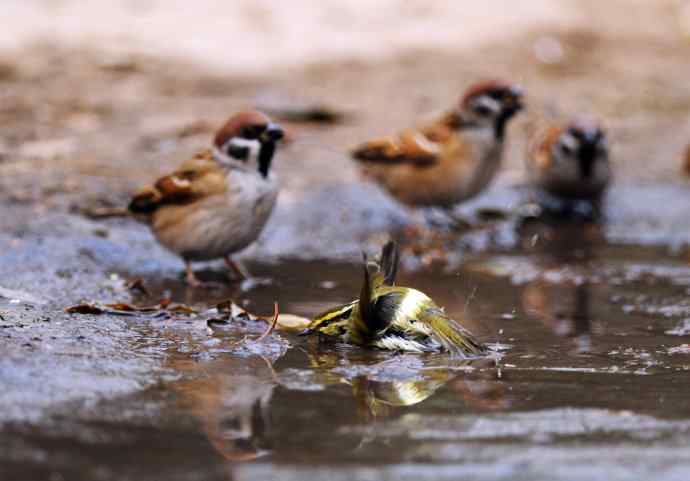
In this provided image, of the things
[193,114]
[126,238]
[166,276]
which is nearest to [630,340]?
[166,276]

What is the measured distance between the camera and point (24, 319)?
4.91 metres

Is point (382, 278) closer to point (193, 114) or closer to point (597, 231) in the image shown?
point (597, 231)

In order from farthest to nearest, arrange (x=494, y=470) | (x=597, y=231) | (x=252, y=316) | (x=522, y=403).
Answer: (x=597, y=231)
(x=252, y=316)
(x=522, y=403)
(x=494, y=470)

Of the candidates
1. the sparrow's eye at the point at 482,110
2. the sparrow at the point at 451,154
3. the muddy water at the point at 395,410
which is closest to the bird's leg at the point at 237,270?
the muddy water at the point at 395,410

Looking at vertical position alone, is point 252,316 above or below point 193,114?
below

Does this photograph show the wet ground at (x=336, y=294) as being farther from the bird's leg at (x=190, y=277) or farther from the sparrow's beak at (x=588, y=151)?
the sparrow's beak at (x=588, y=151)

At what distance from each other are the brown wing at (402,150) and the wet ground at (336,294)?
1.02 ft

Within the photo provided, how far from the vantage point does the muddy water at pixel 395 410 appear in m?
3.14

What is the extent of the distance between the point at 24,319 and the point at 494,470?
2.46 meters

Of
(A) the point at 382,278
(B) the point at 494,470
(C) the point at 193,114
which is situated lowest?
(B) the point at 494,470

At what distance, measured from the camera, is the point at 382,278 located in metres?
5.03

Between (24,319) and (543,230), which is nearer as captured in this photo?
(24,319)

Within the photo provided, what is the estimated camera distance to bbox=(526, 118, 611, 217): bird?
965cm

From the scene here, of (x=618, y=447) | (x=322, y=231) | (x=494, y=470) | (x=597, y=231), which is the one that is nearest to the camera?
(x=494, y=470)
